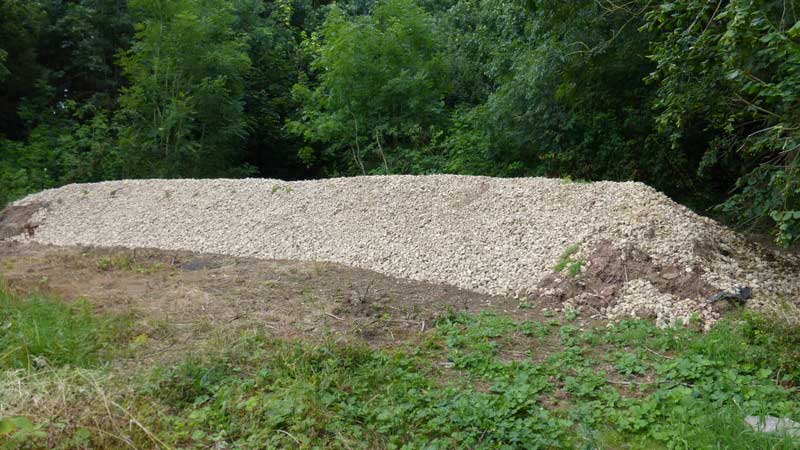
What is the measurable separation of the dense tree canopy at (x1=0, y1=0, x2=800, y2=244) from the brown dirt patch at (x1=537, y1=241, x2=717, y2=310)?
0.88 metres

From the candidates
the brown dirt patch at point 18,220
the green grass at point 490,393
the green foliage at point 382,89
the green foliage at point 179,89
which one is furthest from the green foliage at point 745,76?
the green foliage at point 179,89

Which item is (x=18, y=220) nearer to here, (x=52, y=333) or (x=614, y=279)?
(x=52, y=333)

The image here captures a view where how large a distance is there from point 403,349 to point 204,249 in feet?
13.7

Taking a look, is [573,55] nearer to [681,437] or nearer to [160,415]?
[681,437]

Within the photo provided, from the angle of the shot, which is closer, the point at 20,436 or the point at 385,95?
the point at 20,436

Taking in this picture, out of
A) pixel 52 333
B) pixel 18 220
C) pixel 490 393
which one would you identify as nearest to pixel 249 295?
pixel 52 333

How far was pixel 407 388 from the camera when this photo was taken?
3.00 metres

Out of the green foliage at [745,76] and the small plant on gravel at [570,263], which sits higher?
the green foliage at [745,76]

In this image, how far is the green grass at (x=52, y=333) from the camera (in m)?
3.13

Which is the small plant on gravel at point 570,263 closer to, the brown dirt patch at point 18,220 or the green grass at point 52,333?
the green grass at point 52,333

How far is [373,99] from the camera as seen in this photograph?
10555 mm

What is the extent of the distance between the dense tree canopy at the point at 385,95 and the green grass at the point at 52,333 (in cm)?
431

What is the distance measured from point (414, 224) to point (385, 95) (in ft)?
14.9

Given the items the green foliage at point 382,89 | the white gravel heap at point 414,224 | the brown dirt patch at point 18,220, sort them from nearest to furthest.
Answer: the white gravel heap at point 414,224 → the brown dirt patch at point 18,220 → the green foliage at point 382,89
